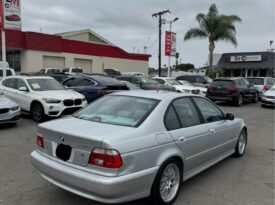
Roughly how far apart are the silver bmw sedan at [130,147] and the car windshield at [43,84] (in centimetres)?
666

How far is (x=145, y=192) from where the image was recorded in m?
3.78

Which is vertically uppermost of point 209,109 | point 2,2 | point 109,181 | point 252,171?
point 2,2

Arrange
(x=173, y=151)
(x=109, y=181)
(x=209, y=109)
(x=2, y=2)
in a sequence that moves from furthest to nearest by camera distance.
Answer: (x=2, y=2) < (x=209, y=109) < (x=173, y=151) < (x=109, y=181)

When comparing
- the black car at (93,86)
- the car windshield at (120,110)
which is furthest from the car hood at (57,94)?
the car windshield at (120,110)

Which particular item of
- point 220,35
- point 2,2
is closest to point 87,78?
point 2,2

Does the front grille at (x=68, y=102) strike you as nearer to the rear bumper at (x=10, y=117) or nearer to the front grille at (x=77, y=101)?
the front grille at (x=77, y=101)

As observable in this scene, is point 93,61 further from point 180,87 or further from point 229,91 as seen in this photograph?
point 229,91

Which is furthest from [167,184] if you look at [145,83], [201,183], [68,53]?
[68,53]

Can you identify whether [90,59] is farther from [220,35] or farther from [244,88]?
[244,88]

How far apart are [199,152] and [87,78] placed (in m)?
9.17

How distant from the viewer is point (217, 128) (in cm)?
540

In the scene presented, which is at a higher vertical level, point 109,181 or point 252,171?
point 109,181

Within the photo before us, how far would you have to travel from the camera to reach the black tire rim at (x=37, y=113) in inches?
408

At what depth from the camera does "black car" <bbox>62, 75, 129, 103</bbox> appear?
12.6m
